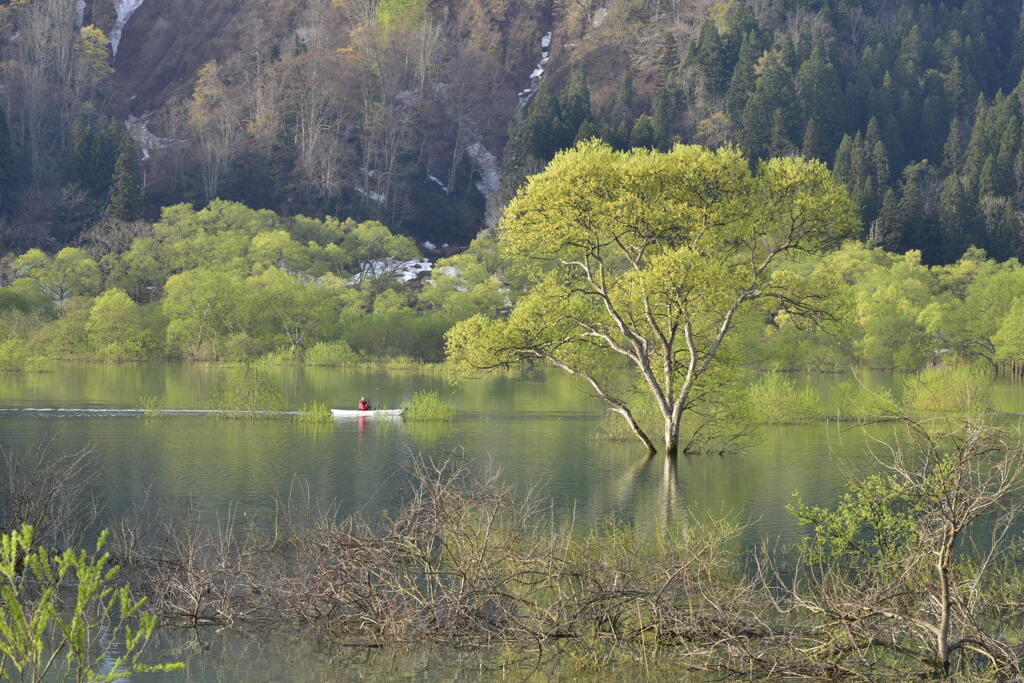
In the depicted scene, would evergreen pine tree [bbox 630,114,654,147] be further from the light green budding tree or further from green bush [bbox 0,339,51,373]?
the light green budding tree

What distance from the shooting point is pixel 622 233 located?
130ft

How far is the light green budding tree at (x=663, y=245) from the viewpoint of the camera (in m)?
38.8

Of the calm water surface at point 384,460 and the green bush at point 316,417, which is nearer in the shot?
the calm water surface at point 384,460

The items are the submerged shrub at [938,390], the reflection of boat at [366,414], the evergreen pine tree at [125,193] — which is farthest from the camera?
the evergreen pine tree at [125,193]

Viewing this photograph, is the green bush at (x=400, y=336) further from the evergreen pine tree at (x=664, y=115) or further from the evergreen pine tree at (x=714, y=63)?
the evergreen pine tree at (x=714, y=63)

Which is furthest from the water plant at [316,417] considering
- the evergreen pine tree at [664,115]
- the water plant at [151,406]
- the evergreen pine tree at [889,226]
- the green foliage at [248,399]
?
the evergreen pine tree at [664,115]

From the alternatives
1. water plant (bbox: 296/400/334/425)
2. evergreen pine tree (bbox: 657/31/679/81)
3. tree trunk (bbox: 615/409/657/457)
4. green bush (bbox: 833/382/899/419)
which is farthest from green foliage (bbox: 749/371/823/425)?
evergreen pine tree (bbox: 657/31/679/81)

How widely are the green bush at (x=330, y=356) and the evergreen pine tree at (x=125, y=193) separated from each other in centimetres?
4041

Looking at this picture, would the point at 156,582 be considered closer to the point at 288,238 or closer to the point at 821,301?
the point at 821,301

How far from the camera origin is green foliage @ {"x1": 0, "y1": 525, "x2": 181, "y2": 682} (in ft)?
32.2

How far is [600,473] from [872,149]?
386 ft

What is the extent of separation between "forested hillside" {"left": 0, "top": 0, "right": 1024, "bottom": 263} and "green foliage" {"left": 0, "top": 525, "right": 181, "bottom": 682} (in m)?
116

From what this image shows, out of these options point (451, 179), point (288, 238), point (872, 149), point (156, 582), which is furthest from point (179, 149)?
point (156, 582)

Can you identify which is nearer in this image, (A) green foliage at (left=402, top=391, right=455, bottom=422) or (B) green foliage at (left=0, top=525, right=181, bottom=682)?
(B) green foliage at (left=0, top=525, right=181, bottom=682)
